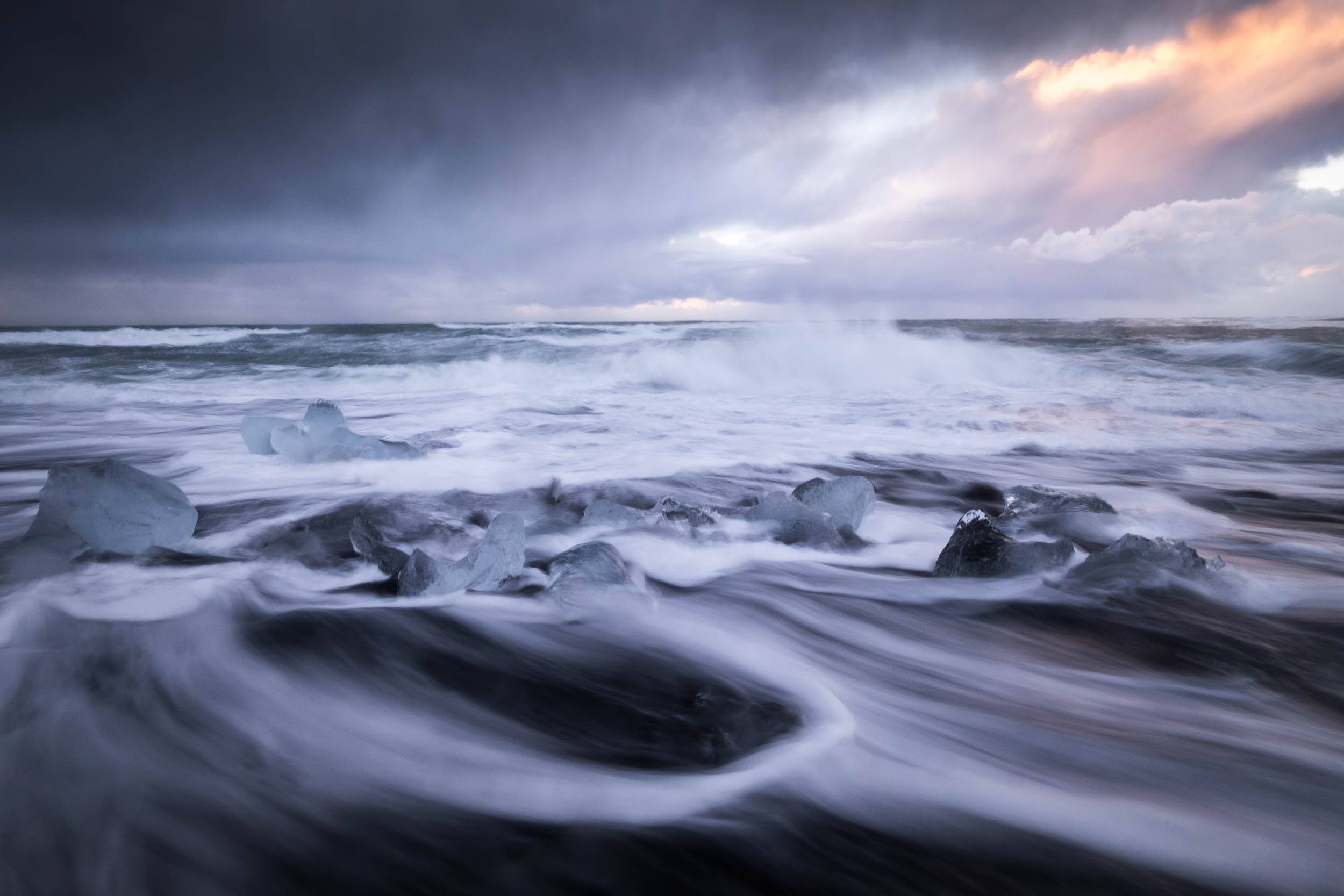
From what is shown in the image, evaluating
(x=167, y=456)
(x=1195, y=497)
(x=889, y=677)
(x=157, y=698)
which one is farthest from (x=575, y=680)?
(x=167, y=456)

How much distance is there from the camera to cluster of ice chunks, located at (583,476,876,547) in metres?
2.74

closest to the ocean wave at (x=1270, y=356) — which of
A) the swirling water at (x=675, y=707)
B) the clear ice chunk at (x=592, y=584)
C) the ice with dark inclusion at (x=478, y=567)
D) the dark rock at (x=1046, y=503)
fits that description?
the swirling water at (x=675, y=707)

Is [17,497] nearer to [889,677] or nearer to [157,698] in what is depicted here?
[157,698]

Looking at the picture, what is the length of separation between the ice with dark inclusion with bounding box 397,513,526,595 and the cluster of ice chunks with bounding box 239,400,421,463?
7.31 ft

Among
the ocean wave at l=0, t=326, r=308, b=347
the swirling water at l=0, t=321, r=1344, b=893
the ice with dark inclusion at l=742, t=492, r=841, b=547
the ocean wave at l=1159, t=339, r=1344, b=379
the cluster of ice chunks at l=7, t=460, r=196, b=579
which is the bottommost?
the swirling water at l=0, t=321, r=1344, b=893

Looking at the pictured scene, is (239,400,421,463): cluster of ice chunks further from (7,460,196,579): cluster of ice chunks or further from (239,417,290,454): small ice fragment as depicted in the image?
(7,460,196,579): cluster of ice chunks

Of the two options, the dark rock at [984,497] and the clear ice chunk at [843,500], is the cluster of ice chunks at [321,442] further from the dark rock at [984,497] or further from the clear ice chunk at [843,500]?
the dark rock at [984,497]

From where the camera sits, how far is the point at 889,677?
175 cm

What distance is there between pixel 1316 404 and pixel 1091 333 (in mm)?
14936

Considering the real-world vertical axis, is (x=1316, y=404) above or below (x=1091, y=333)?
below

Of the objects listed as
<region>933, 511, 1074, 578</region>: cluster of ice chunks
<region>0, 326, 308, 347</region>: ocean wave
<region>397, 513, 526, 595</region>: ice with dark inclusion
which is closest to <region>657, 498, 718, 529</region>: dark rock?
<region>397, 513, 526, 595</region>: ice with dark inclusion

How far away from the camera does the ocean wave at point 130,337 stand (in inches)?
846

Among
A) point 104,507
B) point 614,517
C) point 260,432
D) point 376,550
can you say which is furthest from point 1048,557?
point 260,432

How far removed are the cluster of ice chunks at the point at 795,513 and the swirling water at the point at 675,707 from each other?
0.28 ft
